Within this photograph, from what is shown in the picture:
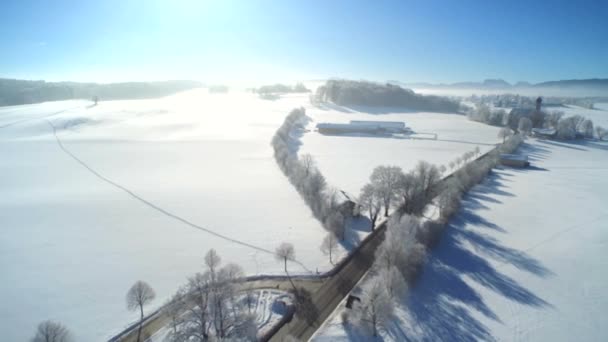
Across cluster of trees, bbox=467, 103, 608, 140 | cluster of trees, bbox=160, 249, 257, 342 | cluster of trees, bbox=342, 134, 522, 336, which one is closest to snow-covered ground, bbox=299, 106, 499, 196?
cluster of trees, bbox=467, 103, 608, 140

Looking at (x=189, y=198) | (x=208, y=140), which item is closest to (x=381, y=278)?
(x=189, y=198)

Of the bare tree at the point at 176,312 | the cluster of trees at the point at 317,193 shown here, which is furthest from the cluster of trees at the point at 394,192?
the bare tree at the point at 176,312

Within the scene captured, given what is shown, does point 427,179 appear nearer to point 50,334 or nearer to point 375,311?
point 375,311

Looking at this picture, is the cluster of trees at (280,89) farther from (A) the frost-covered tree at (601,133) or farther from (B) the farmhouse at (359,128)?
(A) the frost-covered tree at (601,133)

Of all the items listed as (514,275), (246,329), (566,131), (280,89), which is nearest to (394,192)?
(514,275)

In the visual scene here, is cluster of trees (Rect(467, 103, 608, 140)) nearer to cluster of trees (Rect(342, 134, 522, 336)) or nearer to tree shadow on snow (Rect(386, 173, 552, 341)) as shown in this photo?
cluster of trees (Rect(342, 134, 522, 336))

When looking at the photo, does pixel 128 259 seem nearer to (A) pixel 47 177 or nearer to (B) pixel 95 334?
(B) pixel 95 334
